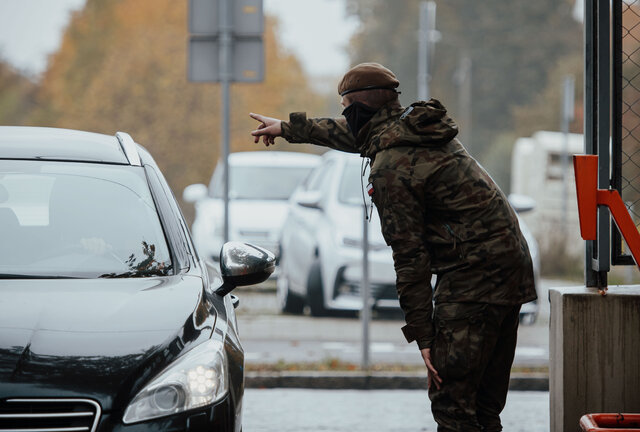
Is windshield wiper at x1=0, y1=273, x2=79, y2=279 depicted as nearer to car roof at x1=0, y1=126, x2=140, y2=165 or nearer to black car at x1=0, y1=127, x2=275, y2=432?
black car at x1=0, y1=127, x2=275, y2=432

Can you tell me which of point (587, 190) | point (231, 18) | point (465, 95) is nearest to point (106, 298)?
point (587, 190)

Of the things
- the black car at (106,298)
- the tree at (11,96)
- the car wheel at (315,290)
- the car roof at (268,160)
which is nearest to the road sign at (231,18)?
the car wheel at (315,290)

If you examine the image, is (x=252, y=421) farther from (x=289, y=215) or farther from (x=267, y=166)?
(x=267, y=166)

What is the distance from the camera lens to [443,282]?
4.54m

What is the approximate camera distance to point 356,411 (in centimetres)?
799

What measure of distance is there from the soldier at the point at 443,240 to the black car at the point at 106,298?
2.26 ft

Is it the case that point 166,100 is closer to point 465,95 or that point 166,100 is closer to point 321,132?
point 465,95

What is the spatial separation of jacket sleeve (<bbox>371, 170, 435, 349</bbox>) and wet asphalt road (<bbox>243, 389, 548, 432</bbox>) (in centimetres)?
293

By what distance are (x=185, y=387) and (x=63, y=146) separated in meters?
1.87

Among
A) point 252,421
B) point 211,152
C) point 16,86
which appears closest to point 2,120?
point 16,86

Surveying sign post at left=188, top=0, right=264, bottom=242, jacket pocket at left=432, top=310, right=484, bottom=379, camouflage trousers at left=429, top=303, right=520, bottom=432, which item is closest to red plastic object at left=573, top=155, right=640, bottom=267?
camouflage trousers at left=429, top=303, right=520, bottom=432

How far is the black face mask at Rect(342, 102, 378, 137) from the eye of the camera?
4.61 meters

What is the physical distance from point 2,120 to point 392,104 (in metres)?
55.1

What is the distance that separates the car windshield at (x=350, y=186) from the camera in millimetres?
13195
